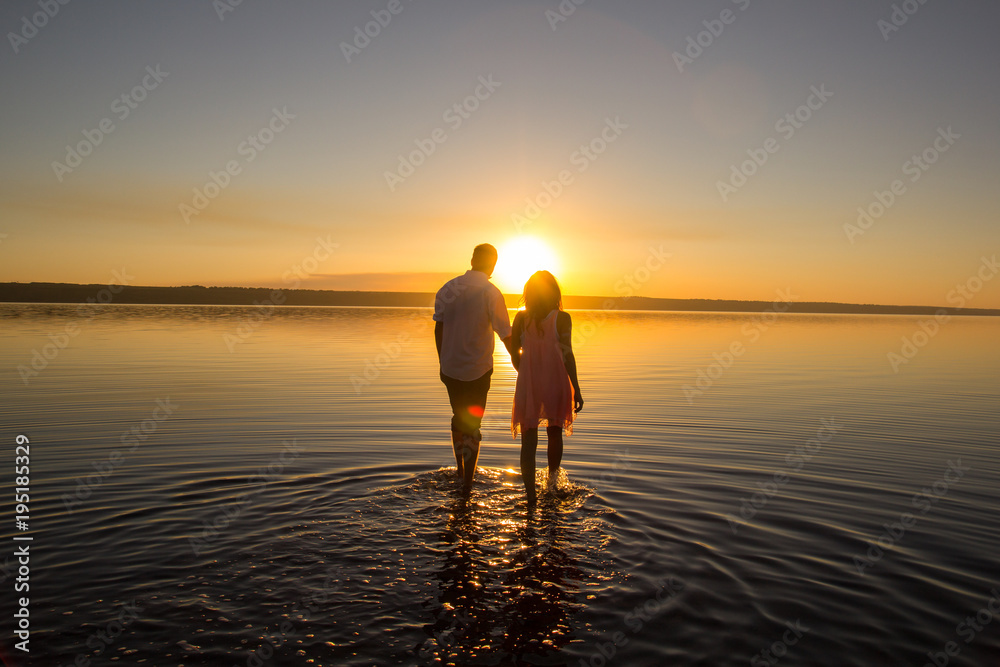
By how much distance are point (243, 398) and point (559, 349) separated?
1084cm

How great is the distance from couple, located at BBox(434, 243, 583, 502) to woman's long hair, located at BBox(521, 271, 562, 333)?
1cm

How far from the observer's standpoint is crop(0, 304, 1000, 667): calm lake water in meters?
4.24

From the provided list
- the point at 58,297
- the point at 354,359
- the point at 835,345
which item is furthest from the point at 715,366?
the point at 58,297

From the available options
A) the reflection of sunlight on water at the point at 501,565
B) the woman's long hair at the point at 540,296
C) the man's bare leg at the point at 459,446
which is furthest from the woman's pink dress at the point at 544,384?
the reflection of sunlight on water at the point at 501,565

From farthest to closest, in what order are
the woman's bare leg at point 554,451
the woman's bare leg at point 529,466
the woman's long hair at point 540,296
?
the woman's bare leg at point 554,451
the woman's long hair at point 540,296
the woman's bare leg at point 529,466

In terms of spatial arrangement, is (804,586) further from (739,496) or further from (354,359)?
(354,359)

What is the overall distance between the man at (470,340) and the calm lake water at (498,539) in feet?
2.35

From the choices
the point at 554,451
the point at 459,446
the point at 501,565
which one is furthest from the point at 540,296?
the point at 501,565

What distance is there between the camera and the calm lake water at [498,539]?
4.24 m

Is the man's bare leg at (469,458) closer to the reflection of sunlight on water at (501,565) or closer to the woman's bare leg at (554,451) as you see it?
the reflection of sunlight on water at (501,565)

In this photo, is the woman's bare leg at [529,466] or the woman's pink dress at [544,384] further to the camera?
the woman's pink dress at [544,384]

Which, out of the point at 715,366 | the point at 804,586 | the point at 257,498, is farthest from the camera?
the point at 715,366

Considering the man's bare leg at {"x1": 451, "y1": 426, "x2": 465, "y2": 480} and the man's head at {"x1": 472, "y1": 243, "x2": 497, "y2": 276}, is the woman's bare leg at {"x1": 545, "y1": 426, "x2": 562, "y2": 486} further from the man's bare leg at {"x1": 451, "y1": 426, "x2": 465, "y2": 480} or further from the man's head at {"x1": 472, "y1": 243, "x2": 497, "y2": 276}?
the man's head at {"x1": 472, "y1": 243, "x2": 497, "y2": 276}

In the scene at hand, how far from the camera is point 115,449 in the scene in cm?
A: 1009
